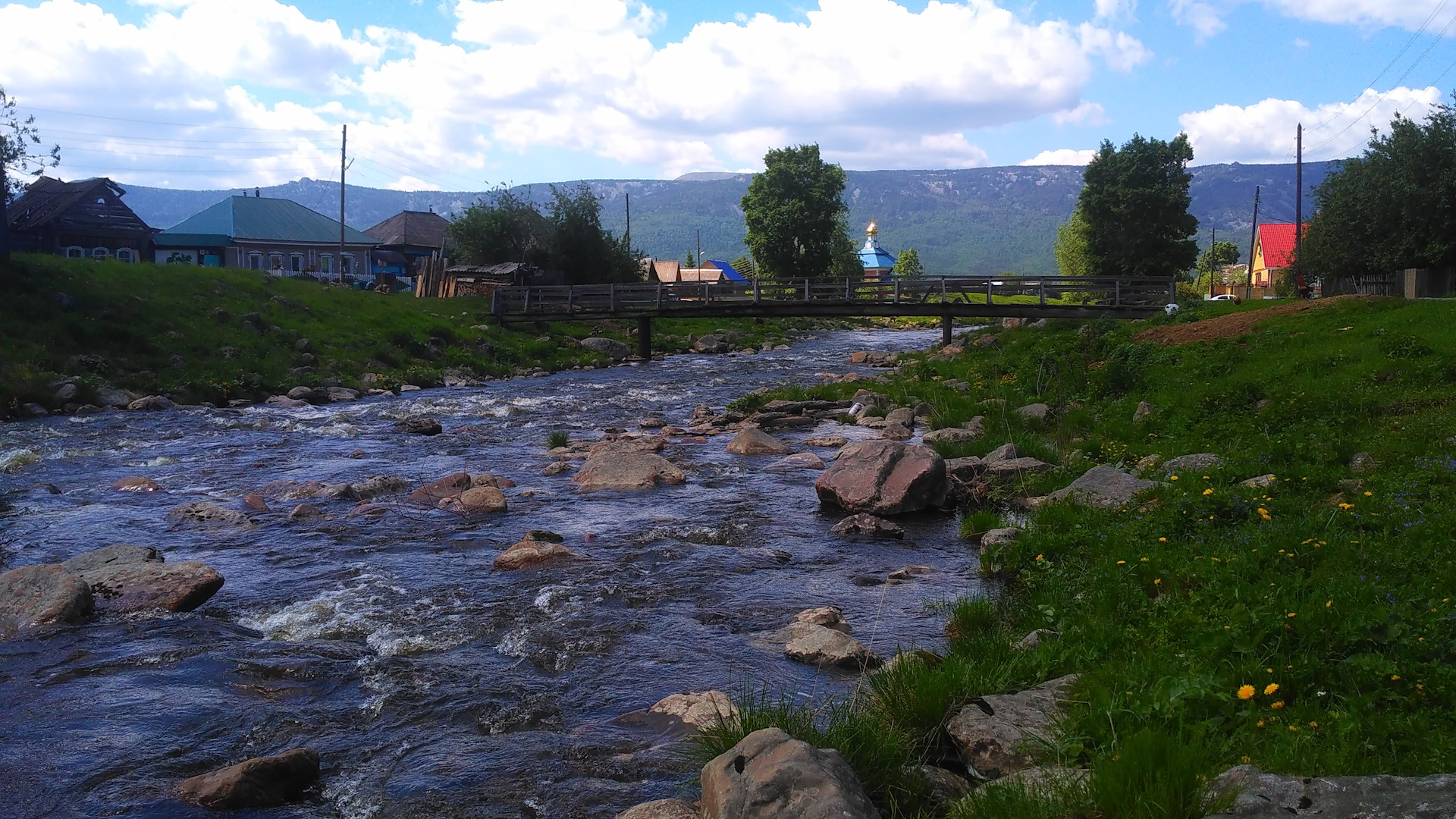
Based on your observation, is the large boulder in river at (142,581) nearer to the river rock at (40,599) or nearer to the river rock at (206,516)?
the river rock at (40,599)

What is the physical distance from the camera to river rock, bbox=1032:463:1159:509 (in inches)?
424

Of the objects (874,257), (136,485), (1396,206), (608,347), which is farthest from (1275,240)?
(136,485)

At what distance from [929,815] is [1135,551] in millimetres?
4388

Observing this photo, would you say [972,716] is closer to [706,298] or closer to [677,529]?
[677,529]

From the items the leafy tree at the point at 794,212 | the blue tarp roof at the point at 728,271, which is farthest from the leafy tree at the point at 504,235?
the blue tarp roof at the point at 728,271

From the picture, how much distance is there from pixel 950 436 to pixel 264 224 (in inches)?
2596

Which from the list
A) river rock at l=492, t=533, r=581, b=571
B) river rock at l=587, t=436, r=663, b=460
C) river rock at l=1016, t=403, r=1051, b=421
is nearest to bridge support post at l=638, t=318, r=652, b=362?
river rock at l=587, t=436, r=663, b=460

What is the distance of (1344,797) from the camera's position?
13.4ft

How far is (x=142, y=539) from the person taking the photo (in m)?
12.3

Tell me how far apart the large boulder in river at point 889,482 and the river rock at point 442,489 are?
5630 mm

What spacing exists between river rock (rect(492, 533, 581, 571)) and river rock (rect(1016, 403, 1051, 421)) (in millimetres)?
9777

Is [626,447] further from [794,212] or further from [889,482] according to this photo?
[794,212]

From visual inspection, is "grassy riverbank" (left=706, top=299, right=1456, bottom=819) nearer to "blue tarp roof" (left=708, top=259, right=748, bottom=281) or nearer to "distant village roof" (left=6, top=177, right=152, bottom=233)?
"distant village roof" (left=6, top=177, right=152, bottom=233)

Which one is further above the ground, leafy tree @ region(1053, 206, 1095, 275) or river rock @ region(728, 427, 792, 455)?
leafy tree @ region(1053, 206, 1095, 275)
